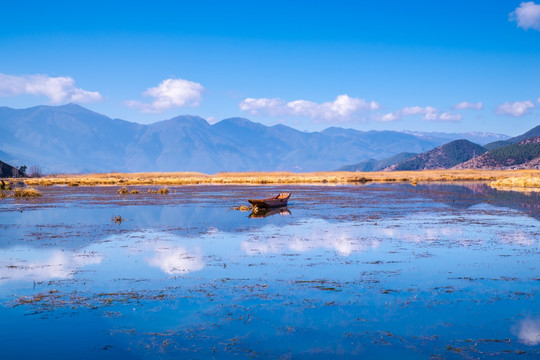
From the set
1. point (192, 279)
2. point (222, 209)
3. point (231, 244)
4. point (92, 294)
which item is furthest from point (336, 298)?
point (222, 209)

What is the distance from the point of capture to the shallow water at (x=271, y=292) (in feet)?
38.7

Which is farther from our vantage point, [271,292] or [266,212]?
[266,212]

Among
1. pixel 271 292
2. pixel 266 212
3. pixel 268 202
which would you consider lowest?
pixel 271 292

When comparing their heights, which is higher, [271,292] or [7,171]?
[7,171]

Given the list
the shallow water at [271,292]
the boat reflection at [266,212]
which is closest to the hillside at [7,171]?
the boat reflection at [266,212]

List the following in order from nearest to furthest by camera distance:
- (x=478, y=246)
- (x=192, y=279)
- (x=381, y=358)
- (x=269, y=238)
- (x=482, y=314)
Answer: (x=381, y=358), (x=482, y=314), (x=192, y=279), (x=478, y=246), (x=269, y=238)

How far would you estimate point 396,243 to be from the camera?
25.4 meters

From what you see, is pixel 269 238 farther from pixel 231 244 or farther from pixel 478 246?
pixel 478 246

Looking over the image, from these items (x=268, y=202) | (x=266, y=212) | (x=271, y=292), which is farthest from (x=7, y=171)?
(x=271, y=292)

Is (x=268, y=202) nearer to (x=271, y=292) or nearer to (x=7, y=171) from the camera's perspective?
(x=271, y=292)

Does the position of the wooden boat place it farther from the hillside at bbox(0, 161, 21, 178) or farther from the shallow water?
the hillside at bbox(0, 161, 21, 178)

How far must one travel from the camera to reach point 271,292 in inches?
632

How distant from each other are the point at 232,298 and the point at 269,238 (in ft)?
39.8

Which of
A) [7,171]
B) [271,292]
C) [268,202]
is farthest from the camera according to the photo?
[7,171]
